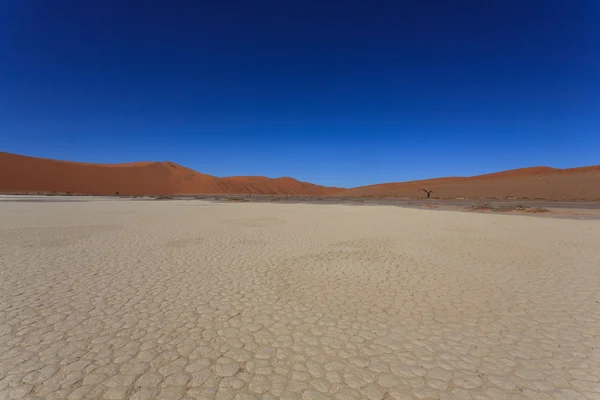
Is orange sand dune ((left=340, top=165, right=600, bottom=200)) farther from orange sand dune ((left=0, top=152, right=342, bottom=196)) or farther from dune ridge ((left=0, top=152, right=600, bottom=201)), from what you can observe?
orange sand dune ((left=0, top=152, right=342, bottom=196))

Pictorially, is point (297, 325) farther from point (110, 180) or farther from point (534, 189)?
point (110, 180)

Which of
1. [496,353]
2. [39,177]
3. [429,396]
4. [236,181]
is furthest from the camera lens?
[236,181]

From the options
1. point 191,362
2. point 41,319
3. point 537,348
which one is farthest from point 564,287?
point 41,319

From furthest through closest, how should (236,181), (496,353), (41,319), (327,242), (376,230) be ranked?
(236,181) → (376,230) → (327,242) → (41,319) → (496,353)

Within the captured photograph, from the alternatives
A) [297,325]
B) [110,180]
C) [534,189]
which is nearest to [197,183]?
[110,180]

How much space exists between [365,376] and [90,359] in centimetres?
276

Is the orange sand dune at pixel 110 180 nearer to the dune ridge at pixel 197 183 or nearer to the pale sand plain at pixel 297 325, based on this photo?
the dune ridge at pixel 197 183

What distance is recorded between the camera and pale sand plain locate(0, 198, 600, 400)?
2568mm

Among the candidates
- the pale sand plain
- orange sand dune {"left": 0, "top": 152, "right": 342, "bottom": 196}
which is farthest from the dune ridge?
the pale sand plain

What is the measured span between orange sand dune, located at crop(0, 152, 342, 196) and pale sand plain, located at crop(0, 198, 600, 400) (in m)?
67.0

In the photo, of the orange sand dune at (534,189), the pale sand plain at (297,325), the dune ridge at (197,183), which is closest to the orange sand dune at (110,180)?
the dune ridge at (197,183)

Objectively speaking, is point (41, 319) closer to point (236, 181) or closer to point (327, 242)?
point (327, 242)

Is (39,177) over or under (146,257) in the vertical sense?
over

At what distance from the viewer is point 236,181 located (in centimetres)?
9331
